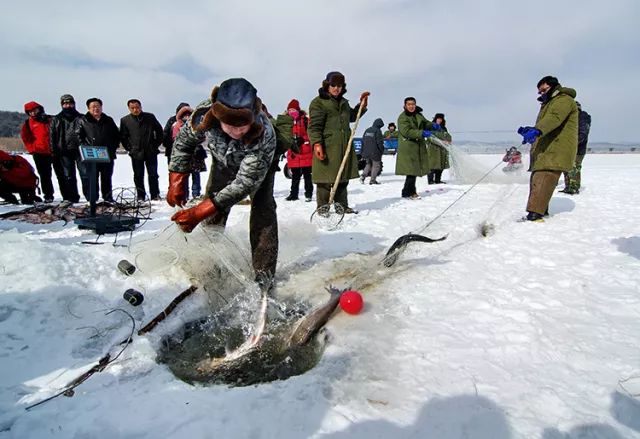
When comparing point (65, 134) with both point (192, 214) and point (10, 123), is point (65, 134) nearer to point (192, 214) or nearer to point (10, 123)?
point (192, 214)

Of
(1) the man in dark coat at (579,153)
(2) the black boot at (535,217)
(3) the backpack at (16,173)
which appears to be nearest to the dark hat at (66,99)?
(3) the backpack at (16,173)

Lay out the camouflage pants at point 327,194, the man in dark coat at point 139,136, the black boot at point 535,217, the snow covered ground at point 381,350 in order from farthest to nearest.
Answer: the man in dark coat at point 139,136
the camouflage pants at point 327,194
the black boot at point 535,217
the snow covered ground at point 381,350

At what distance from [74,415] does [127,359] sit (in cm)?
40

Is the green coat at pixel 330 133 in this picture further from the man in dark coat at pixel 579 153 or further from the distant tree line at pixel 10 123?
the distant tree line at pixel 10 123

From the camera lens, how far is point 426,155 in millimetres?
7145

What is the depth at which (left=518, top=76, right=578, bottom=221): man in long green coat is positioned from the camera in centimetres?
456

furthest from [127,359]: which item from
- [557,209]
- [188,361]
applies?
[557,209]

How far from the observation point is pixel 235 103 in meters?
2.03

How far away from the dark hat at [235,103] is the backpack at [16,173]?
649 centimetres

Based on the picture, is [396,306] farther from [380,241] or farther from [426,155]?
[426,155]

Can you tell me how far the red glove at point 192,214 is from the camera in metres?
2.30

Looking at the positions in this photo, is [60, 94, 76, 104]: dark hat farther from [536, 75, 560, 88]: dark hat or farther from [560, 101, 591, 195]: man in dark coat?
[560, 101, 591, 195]: man in dark coat

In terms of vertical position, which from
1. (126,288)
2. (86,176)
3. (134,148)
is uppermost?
(134,148)

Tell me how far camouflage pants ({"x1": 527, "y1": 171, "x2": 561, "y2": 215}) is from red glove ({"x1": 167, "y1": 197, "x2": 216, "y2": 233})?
4381mm
